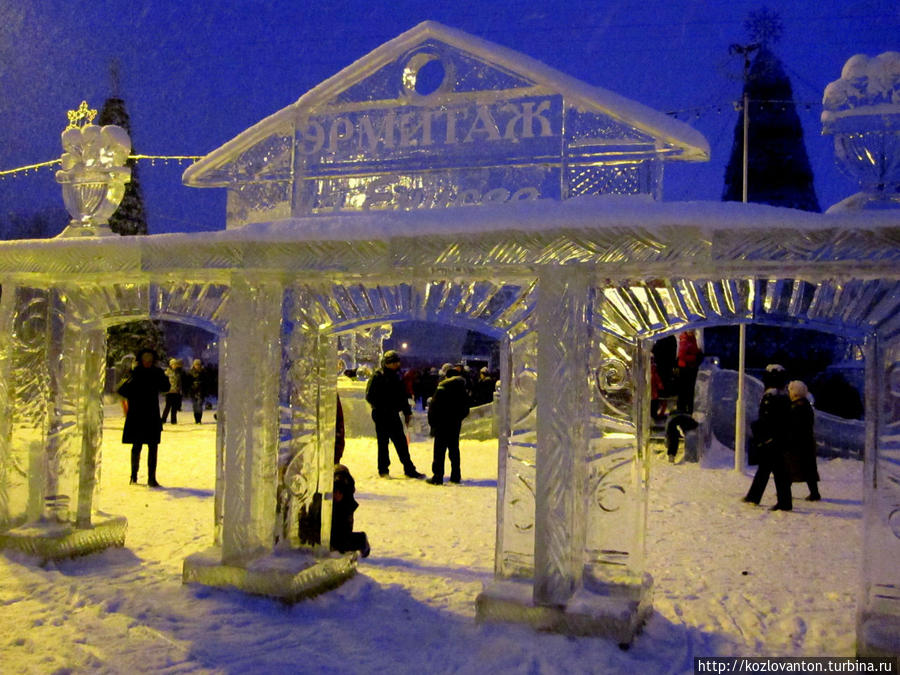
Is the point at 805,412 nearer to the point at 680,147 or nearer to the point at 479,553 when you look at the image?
the point at 479,553

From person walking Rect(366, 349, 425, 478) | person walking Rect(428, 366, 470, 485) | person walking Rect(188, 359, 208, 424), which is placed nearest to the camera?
person walking Rect(428, 366, 470, 485)

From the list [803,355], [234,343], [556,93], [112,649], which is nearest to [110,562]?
[112,649]

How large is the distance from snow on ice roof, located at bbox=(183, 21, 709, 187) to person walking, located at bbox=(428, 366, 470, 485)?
482 cm

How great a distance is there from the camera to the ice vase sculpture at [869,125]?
4273 millimetres

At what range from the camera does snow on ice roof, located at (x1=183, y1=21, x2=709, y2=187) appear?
15.2 ft

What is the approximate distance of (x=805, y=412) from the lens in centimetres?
827

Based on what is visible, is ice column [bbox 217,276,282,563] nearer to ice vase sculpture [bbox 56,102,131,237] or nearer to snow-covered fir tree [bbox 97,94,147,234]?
ice vase sculpture [bbox 56,102,131,237]

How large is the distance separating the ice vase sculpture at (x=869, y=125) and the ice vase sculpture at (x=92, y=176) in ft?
17.8

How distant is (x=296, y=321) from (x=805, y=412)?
5680 millimetres

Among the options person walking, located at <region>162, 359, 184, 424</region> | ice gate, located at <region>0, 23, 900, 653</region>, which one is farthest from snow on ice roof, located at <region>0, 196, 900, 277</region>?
person walking, located at <region>162, 359, 184, 424</region>

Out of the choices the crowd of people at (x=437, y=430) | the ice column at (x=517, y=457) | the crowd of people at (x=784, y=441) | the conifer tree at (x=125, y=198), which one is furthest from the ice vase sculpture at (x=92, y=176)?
the conifer tree at (x=125, y=198)

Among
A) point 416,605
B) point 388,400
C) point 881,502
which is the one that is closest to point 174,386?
point 388,400

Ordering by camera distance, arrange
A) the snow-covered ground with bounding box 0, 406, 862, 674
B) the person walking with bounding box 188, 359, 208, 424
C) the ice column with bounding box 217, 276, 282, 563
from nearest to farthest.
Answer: the snow-covered ground with bounding box 0, 406, 862, 674, the ice column with bounding box 217, 276, 282, 563, the person walking with bounding box 188, 359, 208, 424

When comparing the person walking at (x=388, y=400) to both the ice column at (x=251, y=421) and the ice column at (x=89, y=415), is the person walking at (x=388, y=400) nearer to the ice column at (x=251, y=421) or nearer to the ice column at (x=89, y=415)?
the ice column at (x=89, y=415)
